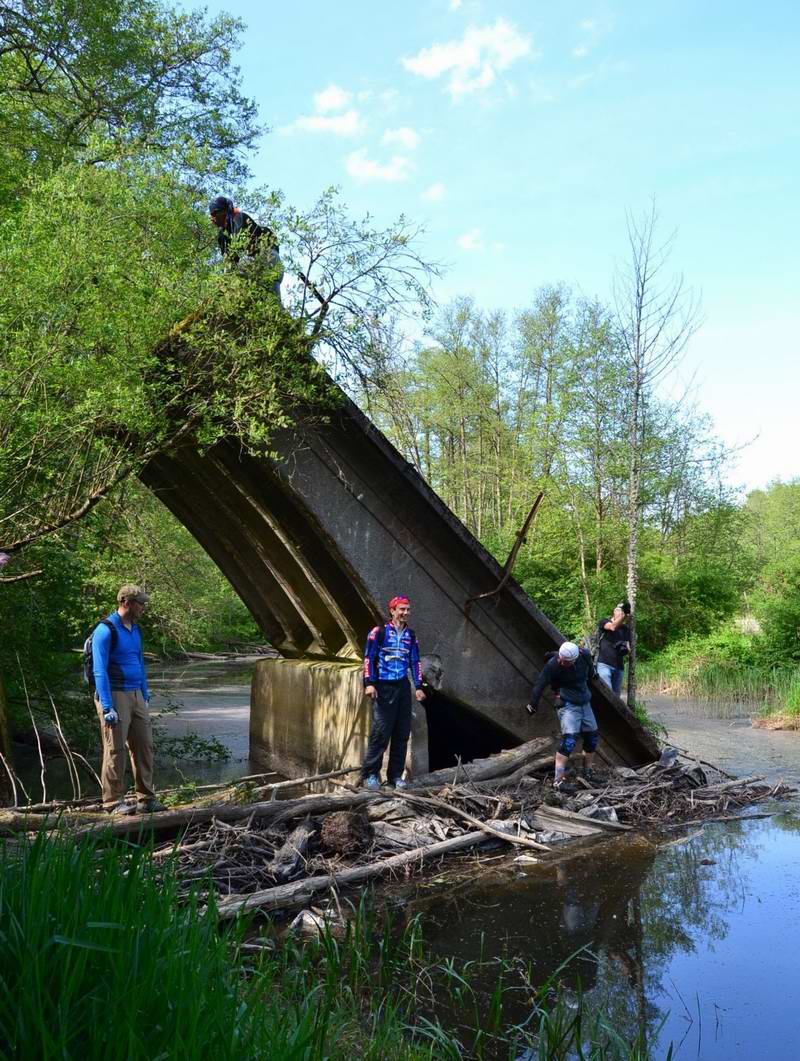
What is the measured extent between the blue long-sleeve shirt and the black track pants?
7.32 feet

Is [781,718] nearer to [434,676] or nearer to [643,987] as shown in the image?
[434,676]

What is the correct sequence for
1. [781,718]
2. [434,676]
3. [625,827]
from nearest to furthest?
1. [625,827]
2. [434,676]
3. [781,718]

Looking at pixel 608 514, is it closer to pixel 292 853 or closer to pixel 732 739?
pixel 732 739

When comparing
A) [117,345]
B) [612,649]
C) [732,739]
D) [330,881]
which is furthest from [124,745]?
[732,739]

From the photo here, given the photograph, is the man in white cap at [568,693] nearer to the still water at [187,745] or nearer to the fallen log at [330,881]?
the fallen log at [330,881]

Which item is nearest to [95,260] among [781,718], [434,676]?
[434,676]

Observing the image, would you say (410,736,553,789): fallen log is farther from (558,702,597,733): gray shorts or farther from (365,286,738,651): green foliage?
(365,286,738,651): green foliage

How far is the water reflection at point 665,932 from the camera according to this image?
4961mm

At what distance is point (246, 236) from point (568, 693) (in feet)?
18.7

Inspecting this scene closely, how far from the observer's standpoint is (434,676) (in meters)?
10.2

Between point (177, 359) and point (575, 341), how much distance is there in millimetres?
23881

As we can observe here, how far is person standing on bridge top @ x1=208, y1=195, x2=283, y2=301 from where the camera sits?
798cm

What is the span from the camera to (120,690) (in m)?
8.19

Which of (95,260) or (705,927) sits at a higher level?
(95,260)
